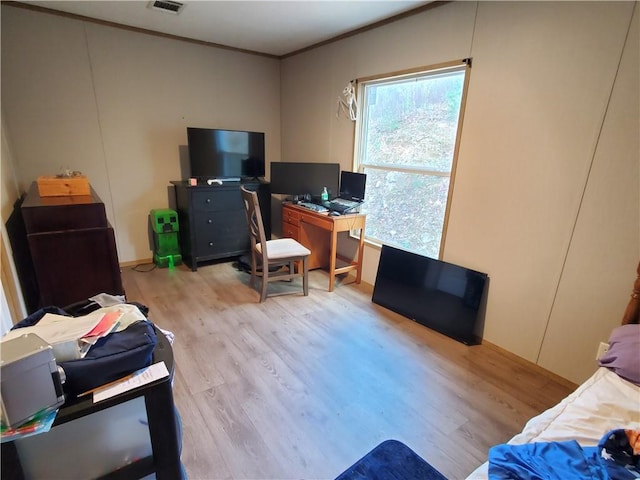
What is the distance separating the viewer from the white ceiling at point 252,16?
262cm

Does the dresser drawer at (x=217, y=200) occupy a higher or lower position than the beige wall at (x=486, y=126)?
lower

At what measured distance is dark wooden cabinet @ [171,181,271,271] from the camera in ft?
11.7

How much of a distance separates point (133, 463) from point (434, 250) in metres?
2.49

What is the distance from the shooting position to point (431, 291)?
8.86ft

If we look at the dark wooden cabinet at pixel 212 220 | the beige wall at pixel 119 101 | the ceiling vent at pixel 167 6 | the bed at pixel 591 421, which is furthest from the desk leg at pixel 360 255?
the ceiling vent at pixel 167 6

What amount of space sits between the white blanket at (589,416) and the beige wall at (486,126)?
66 cm

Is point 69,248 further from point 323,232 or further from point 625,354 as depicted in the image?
point 625,354

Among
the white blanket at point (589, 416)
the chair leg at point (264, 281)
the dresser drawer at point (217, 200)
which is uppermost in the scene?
the dresser drawer at point (217, 200)

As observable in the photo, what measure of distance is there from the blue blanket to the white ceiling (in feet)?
9.28

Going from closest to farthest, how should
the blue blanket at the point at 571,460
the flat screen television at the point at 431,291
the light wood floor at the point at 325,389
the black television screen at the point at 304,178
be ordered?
the blue blanket at the point at 571,460
the light wood floor at the point at 325,389
the flat screen television at the point at 431,291
the black television screen at the point at 304,178

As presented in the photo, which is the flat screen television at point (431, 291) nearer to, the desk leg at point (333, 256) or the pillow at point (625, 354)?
the desk leg at point (333, 256)

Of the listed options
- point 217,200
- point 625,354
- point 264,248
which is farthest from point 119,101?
point 625,354

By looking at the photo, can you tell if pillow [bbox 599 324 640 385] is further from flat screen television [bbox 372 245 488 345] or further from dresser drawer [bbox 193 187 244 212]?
dresser drawer [bbox 193 187 244 212]

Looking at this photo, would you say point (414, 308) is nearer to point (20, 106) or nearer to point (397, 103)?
point (397, 103)
